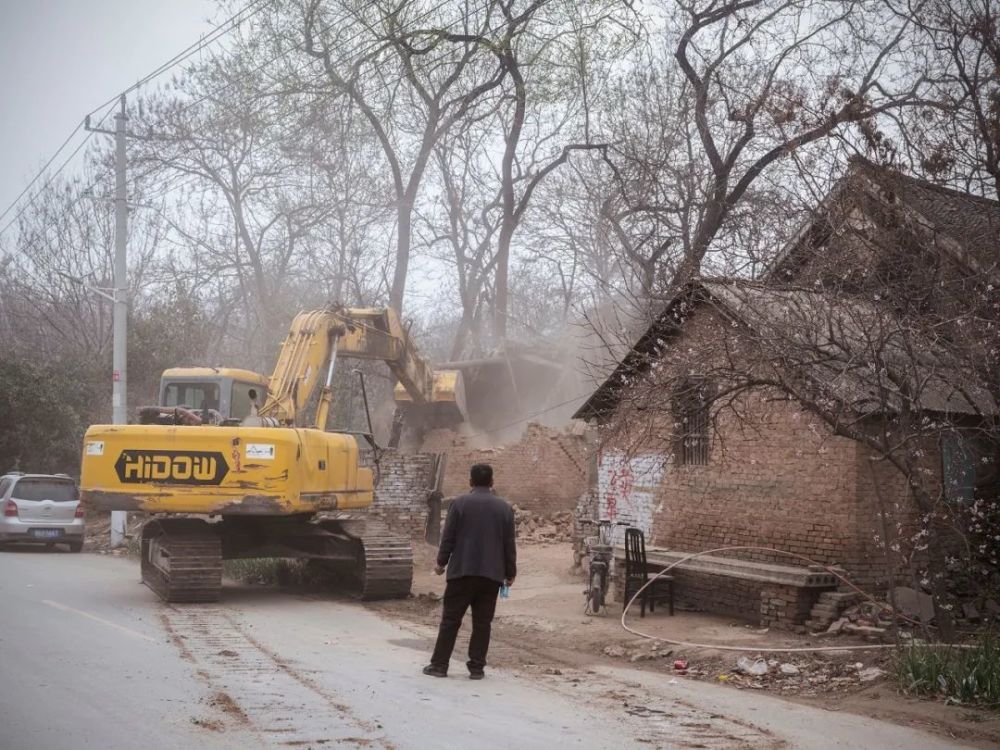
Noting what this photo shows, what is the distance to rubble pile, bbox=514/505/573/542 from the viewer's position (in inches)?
955

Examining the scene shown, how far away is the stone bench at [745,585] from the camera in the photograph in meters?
11.8

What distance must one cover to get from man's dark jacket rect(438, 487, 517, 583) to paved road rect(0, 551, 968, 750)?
36.2 inches

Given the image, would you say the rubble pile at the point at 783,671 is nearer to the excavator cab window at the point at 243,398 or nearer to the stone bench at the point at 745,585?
the stone bench at the point at 745,585

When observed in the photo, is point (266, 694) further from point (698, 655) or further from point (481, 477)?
point (698, 655)

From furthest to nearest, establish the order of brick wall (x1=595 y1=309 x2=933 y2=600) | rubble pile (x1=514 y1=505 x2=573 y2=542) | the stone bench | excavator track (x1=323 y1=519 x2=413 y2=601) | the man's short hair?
rubble pile (x1=514 y1=505 x2=573 y2=542), excavator track (x1=323 y1=519 x2=413 y2=601), brick wall (x1=595 y1=309 x2=933 y2=600), the stone bench, the man's short hair

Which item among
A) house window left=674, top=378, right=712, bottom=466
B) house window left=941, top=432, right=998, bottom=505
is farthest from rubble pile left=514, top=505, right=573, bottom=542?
house window left=941, top=432, right=998, bottom=505

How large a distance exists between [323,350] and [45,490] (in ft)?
33.1

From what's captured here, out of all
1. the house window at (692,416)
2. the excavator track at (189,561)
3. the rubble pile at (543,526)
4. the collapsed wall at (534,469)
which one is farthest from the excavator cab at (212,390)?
the rubble pile at (543,526)

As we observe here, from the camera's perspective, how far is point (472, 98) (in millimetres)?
25234

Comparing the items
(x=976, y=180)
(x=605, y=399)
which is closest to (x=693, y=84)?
(x=605, y=399)

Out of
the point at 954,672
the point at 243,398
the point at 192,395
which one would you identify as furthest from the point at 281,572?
the point at 954,672

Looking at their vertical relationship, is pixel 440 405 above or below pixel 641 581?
above

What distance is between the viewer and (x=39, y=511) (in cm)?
2234

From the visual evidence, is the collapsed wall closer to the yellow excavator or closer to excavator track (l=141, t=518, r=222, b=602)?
the yellow excavator
